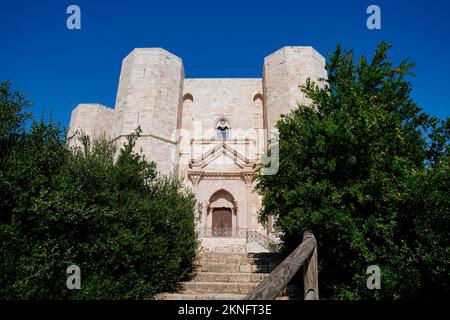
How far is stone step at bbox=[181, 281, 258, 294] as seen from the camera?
517 centimetres

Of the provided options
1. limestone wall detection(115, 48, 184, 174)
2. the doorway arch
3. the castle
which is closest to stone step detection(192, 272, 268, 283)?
the castle

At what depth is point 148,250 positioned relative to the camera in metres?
5.06

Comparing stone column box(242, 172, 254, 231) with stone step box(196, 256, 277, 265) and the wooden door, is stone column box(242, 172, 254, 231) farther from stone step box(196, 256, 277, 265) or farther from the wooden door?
stone step box(196, 256, 277, 265)

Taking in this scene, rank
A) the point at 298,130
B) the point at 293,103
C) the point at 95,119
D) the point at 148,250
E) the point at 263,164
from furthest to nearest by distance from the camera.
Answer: the point at 95,119, the point at 293,103, the point at 263,164, the point at 298,130, the point at 148,250

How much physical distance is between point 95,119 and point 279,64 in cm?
1206

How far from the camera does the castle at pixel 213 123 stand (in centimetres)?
1385

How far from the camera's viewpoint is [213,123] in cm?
1673

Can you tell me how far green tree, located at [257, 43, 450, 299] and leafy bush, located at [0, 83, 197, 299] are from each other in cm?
256

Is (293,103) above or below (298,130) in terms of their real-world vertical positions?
above

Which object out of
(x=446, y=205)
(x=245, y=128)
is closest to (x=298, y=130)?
(x=446, y=205)

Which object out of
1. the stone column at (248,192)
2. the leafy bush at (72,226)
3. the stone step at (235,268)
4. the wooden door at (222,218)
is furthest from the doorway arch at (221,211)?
the leafy bush at (72,226)
